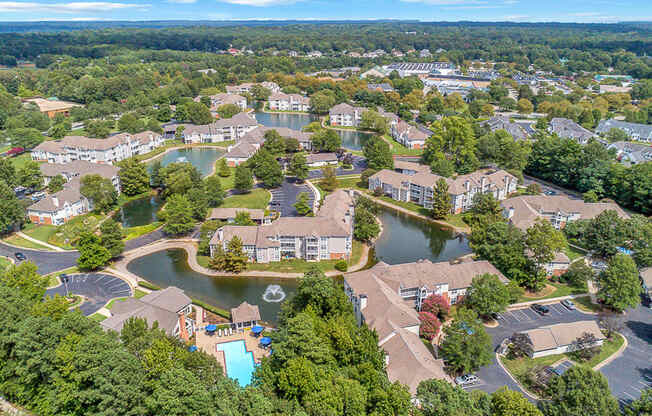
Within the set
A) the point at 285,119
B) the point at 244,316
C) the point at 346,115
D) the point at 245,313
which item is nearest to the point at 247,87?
the point at 285,119

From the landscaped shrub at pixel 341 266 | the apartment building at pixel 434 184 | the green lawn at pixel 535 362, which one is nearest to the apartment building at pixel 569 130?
the apartment building at pixel 434 184

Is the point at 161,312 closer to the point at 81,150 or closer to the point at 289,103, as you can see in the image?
the point at 81,150

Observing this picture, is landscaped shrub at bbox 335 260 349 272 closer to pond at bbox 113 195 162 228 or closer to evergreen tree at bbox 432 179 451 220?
evergreen tree at bbox 432 179 451 220

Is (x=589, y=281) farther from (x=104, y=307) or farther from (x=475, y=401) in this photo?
(x=104, y=307)

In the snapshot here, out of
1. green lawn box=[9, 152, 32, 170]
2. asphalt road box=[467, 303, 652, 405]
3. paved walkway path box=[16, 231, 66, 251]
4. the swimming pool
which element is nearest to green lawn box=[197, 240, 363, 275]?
the swimming pool

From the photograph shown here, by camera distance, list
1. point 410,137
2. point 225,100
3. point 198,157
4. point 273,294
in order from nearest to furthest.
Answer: point 273,294
point 198,157
point 410,137
point 225,100

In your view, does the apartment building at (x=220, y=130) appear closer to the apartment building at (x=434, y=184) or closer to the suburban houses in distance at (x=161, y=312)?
the apartment building at (x=434, y=184)

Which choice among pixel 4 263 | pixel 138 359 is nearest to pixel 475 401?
pixel 138 359
